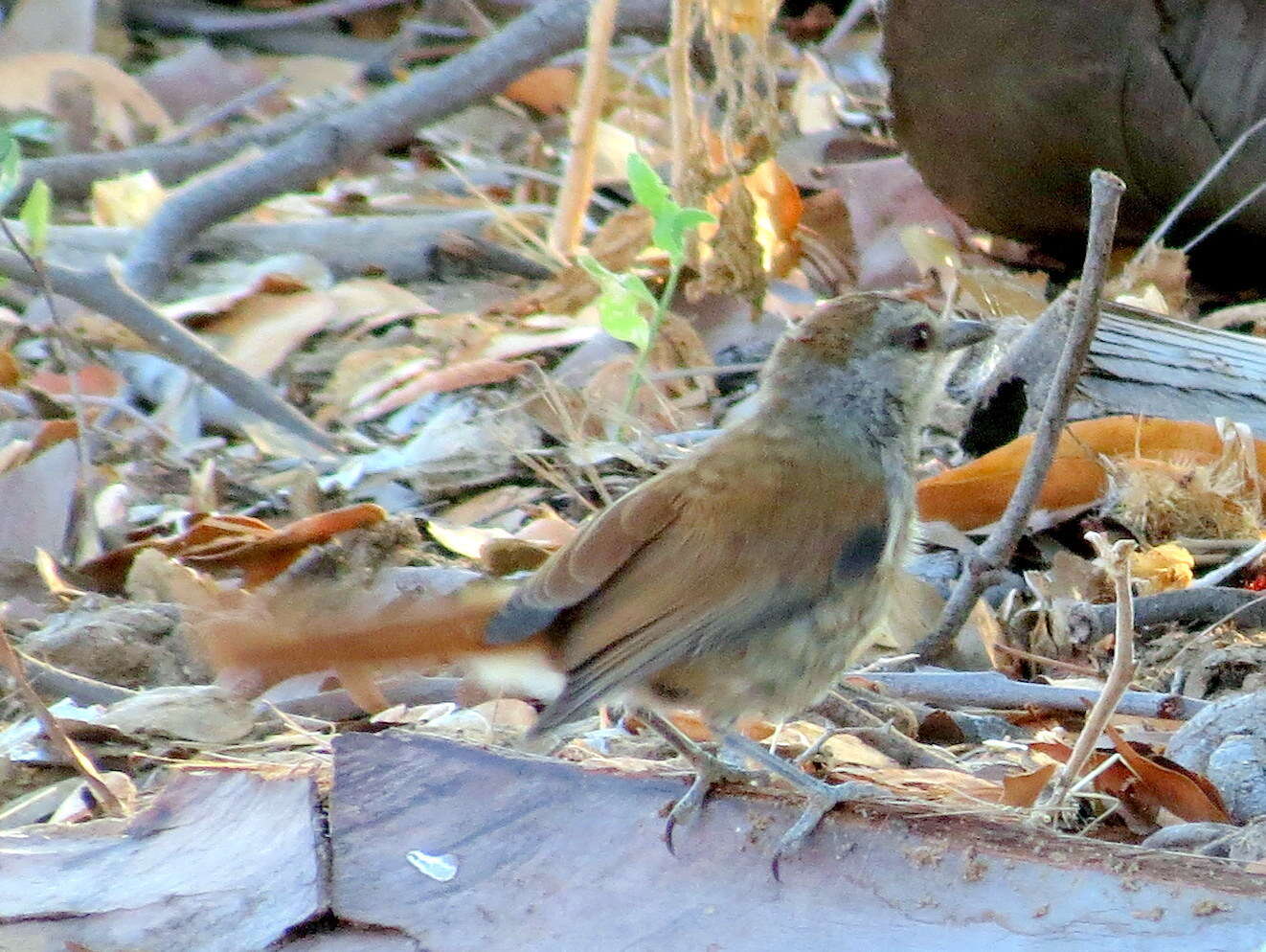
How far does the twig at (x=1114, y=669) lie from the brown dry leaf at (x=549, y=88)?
200 inches

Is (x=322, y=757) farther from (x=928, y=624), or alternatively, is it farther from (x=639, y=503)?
(x=928, y=624)

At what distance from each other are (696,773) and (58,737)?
1.06m

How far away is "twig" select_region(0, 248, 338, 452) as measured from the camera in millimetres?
5117

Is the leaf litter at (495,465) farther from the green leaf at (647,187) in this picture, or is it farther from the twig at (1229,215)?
the twig at (1229,215)

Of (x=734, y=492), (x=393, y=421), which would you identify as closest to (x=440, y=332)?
(x=393, y=421)

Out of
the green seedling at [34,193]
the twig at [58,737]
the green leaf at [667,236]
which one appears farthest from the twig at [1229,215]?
the twig at [58,737]

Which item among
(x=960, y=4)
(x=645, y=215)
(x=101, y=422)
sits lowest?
(x=101, y=422)

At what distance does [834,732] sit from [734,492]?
451 mm

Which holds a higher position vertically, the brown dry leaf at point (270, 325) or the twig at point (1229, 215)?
the twig at point (1229, 215)

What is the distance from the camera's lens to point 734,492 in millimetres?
3086

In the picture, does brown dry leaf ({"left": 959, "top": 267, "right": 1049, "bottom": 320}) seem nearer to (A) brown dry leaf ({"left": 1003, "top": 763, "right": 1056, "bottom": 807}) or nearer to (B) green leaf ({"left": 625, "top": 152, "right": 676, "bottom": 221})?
(B) green leaf ({"left": 625, "top": 152, "right": 676, "bottom": 221})

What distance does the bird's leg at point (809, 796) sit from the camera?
256 cm

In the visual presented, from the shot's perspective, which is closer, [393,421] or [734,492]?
[734,492]

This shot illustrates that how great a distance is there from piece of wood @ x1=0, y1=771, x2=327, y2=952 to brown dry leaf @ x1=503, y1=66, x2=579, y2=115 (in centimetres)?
498
